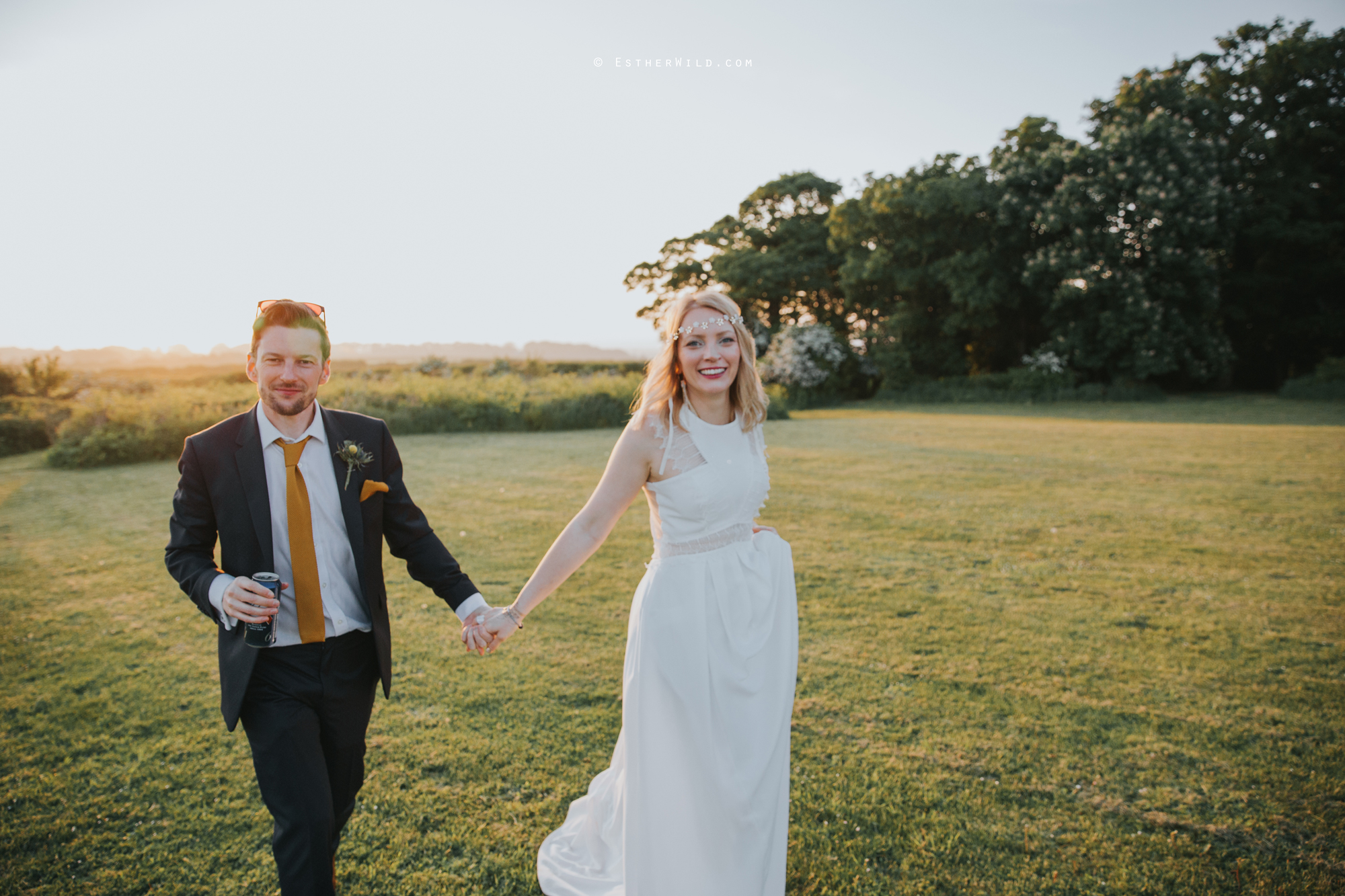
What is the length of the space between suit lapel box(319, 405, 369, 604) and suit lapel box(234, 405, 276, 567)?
0.73ft

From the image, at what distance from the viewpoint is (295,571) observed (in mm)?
2328

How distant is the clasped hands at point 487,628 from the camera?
8.98ft

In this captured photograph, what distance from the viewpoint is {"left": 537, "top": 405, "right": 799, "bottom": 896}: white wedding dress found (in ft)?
8.11

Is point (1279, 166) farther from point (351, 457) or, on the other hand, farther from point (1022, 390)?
point (351, 457)

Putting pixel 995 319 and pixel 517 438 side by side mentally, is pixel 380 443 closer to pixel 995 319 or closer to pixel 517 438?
pixel 517 438

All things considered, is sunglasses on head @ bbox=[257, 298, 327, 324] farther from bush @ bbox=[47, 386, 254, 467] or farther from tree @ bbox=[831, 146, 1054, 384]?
tree @ bbox=[831, 146, 1054, 384]

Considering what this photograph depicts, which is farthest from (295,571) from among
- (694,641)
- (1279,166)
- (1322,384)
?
(1279,166)

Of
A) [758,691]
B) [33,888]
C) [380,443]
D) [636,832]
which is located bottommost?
[33,888]

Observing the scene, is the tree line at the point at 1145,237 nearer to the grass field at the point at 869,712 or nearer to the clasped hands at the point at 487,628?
the grass field at the point at 869,712

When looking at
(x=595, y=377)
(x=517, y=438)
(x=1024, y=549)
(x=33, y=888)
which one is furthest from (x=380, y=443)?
(x=595, y=377)

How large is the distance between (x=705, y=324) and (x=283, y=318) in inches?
59.4

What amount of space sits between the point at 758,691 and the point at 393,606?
4.58m

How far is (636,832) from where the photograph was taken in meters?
2.48

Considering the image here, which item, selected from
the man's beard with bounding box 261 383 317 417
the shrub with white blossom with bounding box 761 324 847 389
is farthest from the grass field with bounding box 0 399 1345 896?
the shrub with white blossom with bounding box 761 324 847 389
